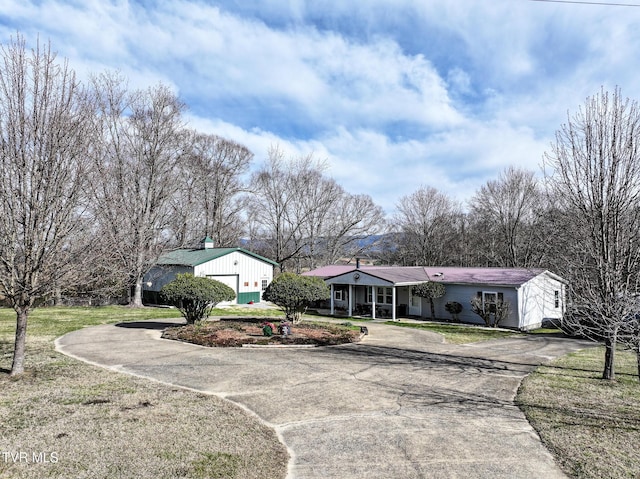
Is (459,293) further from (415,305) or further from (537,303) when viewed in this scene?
(537,303)

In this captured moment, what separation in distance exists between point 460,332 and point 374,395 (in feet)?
41.7

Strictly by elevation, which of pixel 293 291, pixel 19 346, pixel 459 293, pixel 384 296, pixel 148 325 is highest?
pixel 293 291

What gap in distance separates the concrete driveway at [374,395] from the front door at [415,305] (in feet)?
34.7

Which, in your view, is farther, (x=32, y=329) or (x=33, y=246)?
(x=32, y=329)

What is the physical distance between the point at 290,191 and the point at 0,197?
124 ft

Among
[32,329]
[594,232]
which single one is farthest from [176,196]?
[594,232]

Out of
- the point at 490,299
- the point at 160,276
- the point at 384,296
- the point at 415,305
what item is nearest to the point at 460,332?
the point at 490,299

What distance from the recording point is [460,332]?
778 inches

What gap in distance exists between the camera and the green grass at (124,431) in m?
5.05

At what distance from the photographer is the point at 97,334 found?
15.8 m

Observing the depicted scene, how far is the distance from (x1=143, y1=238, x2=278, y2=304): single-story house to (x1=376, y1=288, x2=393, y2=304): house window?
27.7ft

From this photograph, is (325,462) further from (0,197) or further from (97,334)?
(97,334)

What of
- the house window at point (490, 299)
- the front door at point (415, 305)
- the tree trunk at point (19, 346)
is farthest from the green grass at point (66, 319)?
the house window at point (490, 299)

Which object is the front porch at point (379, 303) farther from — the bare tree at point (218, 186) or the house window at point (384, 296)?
the bare tree at point (218, 186)
